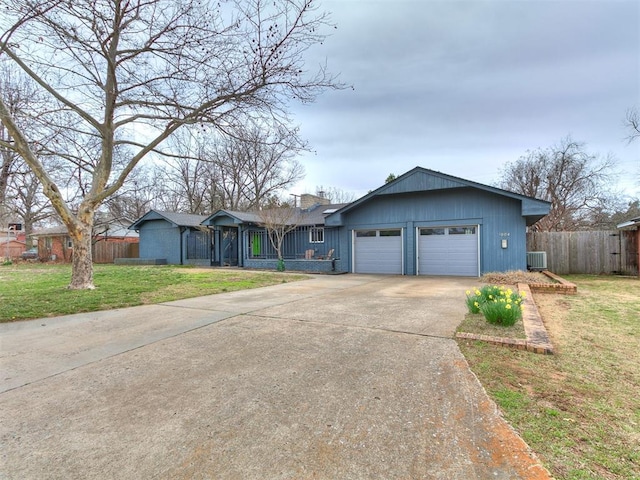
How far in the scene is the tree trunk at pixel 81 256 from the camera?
903cm

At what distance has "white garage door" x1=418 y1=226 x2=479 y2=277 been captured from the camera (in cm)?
1288

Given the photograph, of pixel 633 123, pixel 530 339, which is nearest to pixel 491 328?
pixel 530 339

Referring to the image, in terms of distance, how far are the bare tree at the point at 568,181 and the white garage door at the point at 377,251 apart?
13656 mm

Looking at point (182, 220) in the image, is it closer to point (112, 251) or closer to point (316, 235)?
point (112, 251)

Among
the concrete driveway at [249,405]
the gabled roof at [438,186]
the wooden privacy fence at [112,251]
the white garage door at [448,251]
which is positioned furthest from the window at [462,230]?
the wooden privacy fence at [112,251]

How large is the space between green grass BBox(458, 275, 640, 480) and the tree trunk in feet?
31.7

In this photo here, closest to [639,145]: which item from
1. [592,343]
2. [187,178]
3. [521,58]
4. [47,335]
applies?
[521,58]

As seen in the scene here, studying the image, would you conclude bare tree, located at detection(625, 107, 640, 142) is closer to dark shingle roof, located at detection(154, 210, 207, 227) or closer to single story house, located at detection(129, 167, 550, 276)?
single story house, located at detection(129, 167, 550, 276)

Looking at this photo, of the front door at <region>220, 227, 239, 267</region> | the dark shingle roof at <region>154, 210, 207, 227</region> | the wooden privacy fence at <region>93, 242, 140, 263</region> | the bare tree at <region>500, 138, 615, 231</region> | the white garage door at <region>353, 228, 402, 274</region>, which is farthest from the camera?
the wooden privacy fence at <region>93, 242, 140, 263</region>

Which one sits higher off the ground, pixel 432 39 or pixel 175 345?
pixel 432 39

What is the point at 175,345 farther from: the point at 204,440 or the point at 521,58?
the point at 521,58

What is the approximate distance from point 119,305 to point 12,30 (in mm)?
5581

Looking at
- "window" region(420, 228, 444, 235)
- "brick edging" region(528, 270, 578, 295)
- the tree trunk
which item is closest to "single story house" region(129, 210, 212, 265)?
the tree trunk

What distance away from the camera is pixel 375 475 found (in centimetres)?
187
